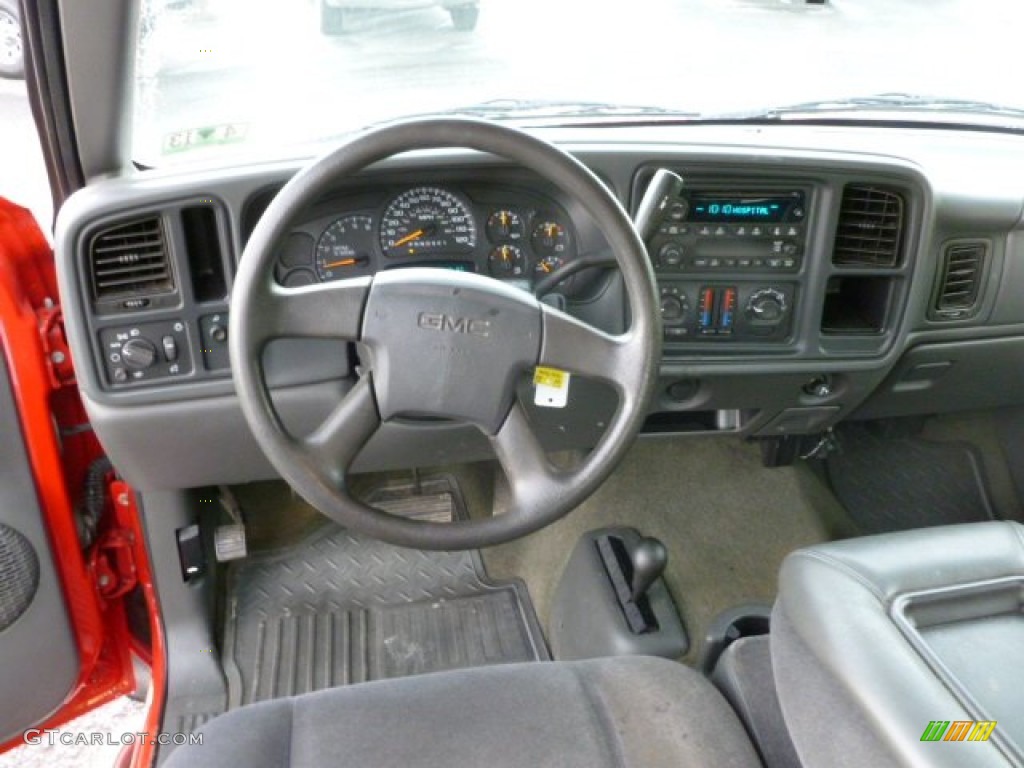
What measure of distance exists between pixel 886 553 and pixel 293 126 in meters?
1.23

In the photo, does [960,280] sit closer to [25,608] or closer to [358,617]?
[358,617]

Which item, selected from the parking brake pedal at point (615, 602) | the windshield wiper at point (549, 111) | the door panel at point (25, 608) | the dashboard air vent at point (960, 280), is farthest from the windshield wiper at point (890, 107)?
the door panel at point (25, 608)

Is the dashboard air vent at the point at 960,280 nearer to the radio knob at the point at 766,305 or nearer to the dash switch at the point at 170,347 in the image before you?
the radio knob at the point at 766,305

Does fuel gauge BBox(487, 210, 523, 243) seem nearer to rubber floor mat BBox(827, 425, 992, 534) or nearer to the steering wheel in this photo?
the steering wheel

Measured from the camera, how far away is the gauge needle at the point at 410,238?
157 cm

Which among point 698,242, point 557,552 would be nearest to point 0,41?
point 698,242

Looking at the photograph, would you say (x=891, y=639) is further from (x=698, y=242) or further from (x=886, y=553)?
(x=698, y=242)

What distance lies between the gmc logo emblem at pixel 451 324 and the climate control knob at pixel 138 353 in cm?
61

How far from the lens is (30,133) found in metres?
1.74

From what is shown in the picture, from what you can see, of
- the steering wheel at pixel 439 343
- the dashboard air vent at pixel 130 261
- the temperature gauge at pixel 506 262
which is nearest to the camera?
the steering wheel at pixel 439 343

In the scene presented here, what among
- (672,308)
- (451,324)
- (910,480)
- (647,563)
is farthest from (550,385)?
(910,480)

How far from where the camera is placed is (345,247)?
1.57 metres

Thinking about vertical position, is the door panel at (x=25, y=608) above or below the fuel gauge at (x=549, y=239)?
below

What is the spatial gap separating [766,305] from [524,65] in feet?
2.16
